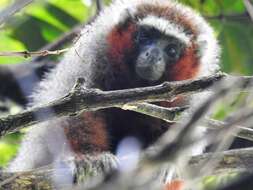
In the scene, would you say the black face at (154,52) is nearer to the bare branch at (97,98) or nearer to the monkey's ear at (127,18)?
the monkey's ear at (127,18)

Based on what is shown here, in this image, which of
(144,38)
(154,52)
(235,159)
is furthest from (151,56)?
(235,159)

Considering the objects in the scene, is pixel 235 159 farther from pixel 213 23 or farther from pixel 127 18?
pixel 213 23

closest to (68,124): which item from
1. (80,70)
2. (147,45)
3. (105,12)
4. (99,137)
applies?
(99,137)

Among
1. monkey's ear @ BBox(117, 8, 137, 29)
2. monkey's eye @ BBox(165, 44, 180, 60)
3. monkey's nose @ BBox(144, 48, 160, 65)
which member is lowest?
monkey's nose @ BBox(144, 48, 160, 65)

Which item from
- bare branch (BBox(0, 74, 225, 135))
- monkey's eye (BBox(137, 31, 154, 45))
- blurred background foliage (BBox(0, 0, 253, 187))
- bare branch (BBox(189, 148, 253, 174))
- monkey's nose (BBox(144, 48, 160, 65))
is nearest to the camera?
bare branch (BBox(0, 74, 225, 135))

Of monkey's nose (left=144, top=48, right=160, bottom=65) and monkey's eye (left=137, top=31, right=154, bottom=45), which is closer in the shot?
monkey's nose (left=144, top=48, right=160, bottom=65)

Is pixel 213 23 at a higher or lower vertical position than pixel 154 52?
higher

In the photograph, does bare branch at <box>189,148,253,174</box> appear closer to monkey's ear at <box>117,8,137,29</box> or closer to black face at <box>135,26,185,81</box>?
black face at <box>135,26,185,81</box>

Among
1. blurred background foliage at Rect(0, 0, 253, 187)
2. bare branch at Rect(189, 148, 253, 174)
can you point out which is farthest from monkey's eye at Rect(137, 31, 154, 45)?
bare branch at Rect(189, 148, 253, 174)

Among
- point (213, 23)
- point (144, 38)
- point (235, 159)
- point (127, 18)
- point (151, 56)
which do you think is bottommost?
point (235, 159)
